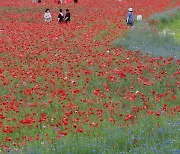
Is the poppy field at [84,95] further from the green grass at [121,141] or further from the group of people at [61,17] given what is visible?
the group of people at [61,17]

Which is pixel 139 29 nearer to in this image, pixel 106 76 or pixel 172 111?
pixel 106 76

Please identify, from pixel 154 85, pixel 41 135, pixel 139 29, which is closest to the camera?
pixel 41 135

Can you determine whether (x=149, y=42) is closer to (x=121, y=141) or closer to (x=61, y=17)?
(x=61, y=17)

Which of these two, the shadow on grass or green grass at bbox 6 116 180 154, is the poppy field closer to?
green grass at bbox 6 116 180 154

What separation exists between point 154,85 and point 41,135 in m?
3.80

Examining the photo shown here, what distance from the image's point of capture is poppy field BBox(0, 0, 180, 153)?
7152 millimetres

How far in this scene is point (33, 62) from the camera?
13812 mm

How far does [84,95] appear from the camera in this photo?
10.5 m

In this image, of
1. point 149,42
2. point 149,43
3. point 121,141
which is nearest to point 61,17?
point 149,42

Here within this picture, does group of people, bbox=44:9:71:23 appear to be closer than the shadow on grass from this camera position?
No

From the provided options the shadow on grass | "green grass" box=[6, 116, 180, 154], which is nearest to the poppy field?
"green grass" box=[6, 116, 180, 154]

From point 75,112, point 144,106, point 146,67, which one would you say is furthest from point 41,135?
point 146,67

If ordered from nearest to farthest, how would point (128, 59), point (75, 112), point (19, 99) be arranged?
point (75, 112) < point (19, 99) < point (128, 59)

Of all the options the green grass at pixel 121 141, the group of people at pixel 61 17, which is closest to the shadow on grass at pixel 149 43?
the group of people at pixel 61 17
